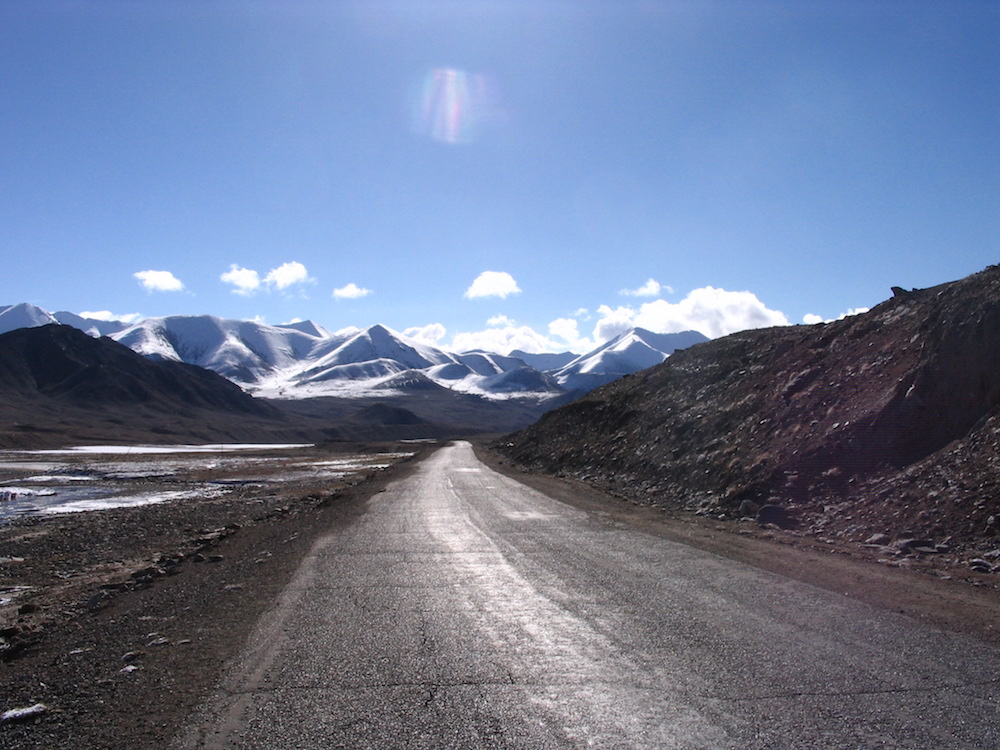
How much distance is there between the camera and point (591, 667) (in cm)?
582

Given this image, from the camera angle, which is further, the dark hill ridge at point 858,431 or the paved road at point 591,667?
the dark hill ridge at point 858,431

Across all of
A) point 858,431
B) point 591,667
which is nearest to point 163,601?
point 591,667

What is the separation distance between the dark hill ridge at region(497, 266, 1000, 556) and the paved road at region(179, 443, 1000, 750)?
17.5ft

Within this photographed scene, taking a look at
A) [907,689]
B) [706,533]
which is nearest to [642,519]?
[706,533]

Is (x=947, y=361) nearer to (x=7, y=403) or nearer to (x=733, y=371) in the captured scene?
(x=733, y=371)

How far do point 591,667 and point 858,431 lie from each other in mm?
13383

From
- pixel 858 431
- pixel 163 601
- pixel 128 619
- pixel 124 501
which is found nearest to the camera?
pixel 128 619

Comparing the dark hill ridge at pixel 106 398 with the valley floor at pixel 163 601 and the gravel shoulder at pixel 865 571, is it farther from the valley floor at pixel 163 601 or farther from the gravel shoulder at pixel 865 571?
the gravel shoulder at pixel 865 571

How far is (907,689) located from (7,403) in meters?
173

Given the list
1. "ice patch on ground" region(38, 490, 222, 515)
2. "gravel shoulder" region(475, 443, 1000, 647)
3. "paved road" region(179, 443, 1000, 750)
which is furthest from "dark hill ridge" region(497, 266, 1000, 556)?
"ice patch on ground" region(38, 490, 222, 515)

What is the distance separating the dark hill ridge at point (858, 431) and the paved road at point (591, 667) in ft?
17.5

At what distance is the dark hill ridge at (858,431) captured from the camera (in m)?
12.9

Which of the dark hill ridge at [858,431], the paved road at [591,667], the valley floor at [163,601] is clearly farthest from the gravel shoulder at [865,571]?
the dark hill ridge at [858,431]

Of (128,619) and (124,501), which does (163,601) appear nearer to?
(128,619)
